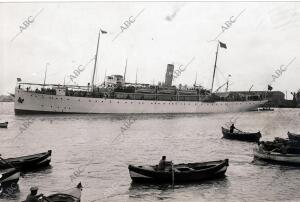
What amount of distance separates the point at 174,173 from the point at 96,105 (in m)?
62.8

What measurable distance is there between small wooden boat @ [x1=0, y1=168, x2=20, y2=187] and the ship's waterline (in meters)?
58.0

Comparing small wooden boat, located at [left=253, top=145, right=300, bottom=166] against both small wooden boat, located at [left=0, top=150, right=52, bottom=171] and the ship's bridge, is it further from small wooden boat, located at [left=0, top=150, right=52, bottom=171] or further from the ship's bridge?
the ship's bridge

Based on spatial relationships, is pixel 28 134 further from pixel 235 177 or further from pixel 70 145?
pixel 235 177

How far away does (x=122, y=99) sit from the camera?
85938 mm

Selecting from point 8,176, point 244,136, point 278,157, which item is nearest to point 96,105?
point 244,136

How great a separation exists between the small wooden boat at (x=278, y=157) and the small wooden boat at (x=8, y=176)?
59.1 feet

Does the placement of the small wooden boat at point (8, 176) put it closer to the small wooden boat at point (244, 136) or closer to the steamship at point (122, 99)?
the small wooden boat at point (244, 136)

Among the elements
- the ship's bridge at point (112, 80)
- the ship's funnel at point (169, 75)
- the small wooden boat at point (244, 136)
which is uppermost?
the ship's funnel at point (169, 75)

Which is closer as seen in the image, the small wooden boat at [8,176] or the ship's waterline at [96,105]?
the small wooden boat at [8,176]

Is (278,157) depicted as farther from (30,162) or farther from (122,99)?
(122,99)

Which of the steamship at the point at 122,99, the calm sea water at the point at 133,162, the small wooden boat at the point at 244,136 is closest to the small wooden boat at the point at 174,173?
the calm sea water at the point at 133,162

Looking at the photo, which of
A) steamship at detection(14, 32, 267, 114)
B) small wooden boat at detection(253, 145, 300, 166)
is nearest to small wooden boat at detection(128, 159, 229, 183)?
small wooden boat at detection(253, 145, 300, 166)

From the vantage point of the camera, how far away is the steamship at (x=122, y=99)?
77.9 meters

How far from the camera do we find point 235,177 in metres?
24.5
